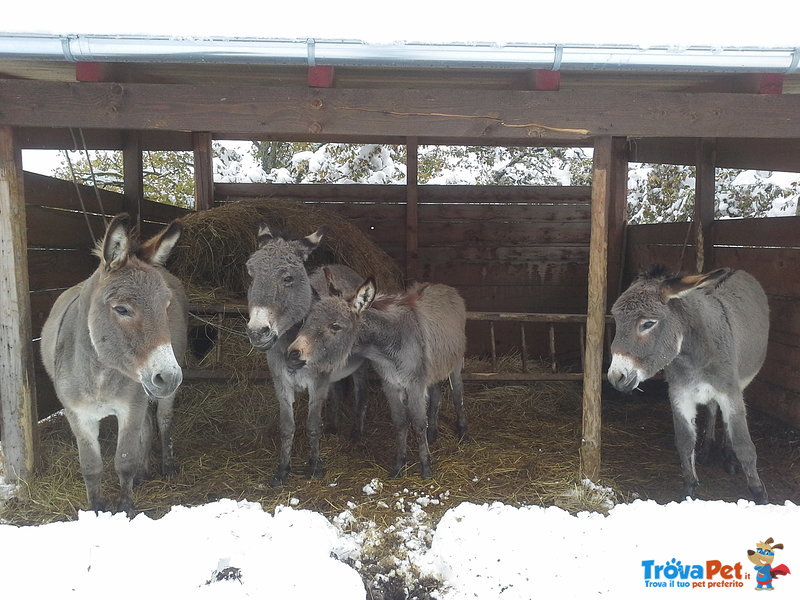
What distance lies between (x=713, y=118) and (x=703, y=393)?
2076 mm

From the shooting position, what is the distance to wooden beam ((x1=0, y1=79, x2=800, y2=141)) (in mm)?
4121

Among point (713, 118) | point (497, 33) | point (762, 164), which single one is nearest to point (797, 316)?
point (762, 164)

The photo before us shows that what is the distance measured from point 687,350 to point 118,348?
394 cm

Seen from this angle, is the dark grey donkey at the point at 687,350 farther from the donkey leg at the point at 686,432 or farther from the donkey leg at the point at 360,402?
the donkey leg at the point at 360,402

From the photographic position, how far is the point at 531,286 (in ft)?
28.3

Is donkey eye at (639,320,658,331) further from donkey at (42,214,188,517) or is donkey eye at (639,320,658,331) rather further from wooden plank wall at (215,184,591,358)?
wooden plank wall at (215,184,591,358)

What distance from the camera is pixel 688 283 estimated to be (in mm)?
4051

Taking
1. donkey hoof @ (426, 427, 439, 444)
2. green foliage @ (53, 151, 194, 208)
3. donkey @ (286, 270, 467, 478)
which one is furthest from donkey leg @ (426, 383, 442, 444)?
green foliage @ (53, 151, 194, 208)

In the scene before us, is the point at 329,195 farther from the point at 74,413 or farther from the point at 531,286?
the point at 74,413

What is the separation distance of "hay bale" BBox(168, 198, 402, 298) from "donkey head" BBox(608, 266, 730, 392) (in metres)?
3.35

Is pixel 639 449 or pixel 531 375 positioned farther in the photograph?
pixel 531 375

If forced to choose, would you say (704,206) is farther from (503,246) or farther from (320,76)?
(320,76)

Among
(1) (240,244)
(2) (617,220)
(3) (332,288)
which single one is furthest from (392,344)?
(2) (617,220)

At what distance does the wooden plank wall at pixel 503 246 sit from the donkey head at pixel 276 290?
349 cm
